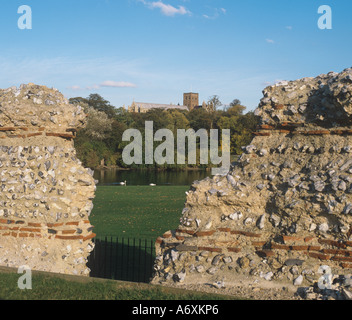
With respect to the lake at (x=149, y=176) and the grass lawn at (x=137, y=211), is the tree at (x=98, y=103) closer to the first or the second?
the lake at (x=149, y=176)

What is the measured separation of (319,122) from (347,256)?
2.08 m

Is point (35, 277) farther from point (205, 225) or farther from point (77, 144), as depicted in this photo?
point (77, 144)

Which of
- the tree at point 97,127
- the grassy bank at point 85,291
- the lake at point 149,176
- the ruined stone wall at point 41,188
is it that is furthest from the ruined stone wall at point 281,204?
the tree at point 97,127

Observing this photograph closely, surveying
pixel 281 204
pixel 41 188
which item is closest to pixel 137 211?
pixel 41 188

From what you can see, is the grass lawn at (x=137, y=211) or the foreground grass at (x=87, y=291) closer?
the foreground grass at (x=87, y=291)

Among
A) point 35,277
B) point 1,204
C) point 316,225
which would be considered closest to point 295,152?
point 316,225

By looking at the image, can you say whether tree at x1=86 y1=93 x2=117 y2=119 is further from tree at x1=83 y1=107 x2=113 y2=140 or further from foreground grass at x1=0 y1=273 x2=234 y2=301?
foreground grass at x1=0 y1=273 x2=234 y2=301

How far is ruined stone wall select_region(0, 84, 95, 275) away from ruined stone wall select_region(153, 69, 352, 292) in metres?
1.75

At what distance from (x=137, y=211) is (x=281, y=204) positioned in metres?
12.9

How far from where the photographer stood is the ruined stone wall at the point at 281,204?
226 inches

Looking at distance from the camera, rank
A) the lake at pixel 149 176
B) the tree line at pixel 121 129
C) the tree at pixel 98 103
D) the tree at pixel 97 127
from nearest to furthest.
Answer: the lake at pixel 149 176, the tree line at pixel 121 129, the tree at pixel 97 127, the tree at pixel 98 103

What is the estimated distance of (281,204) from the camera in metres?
6.16

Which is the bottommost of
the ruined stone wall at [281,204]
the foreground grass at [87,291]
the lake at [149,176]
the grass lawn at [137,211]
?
the lake at [149,176]

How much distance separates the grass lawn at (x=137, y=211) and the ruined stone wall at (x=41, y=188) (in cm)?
574
